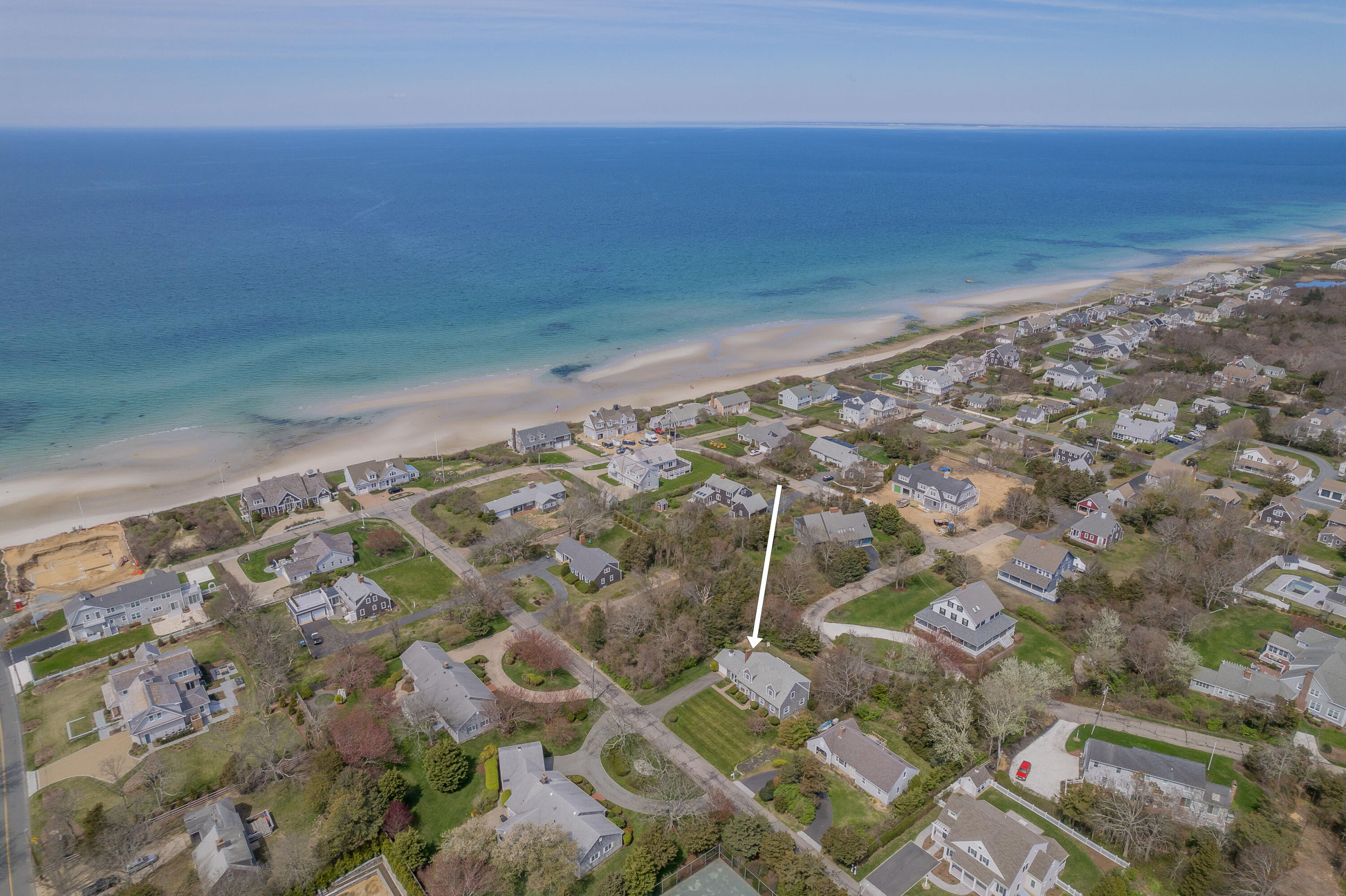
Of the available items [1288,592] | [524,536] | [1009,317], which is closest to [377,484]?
[524,536]

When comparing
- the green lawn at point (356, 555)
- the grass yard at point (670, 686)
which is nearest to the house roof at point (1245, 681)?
the grass yard at point (670, 686)

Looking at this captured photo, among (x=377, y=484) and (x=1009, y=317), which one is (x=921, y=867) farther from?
(x=1009, y=317)

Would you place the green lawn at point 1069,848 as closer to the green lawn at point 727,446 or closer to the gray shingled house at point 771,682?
the gray shingled house at point 771,682

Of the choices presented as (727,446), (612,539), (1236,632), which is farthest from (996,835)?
(727,446)

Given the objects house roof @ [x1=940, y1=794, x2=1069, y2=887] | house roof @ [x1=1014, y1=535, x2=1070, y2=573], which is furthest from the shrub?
house roof @ [x1=1014, y1=535, x2=1070, y2=573]

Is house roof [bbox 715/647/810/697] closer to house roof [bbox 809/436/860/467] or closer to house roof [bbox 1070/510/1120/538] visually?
house roof [bbox 1070/510/1120/538]

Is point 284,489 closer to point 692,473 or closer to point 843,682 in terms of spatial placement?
point 692,473
